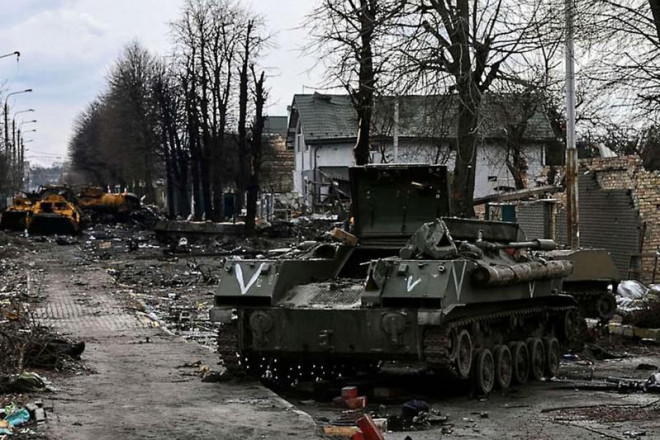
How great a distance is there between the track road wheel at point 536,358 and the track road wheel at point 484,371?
1343 mm

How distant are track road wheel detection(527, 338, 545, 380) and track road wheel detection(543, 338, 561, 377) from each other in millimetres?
72

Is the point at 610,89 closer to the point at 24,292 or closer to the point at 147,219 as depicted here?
the point at 24,292

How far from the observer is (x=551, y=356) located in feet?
50.6

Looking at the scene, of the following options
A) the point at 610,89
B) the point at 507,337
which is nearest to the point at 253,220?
the point at 610,89

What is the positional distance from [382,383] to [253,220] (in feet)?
111

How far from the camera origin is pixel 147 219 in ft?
218

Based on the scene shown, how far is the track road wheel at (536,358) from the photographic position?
14.9 m

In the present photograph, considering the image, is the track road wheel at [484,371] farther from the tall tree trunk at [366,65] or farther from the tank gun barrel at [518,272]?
the tall tree trunk at [366,65]

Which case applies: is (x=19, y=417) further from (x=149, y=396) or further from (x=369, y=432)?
(x=369, y=432)

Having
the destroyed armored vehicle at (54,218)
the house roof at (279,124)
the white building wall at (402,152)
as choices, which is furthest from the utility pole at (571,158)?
the house roof at (279,124)

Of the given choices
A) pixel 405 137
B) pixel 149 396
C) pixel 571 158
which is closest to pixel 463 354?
pixel 149 396

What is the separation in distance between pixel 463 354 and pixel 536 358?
2.47 meters

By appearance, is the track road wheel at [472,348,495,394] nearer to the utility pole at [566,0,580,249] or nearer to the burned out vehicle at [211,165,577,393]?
the burned out vehicle at [211,165,577,393]

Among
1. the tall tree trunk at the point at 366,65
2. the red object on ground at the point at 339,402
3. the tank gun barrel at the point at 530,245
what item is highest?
the tall tree trunk at the point at 366,65
